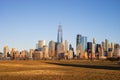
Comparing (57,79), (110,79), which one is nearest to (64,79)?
(57,79)

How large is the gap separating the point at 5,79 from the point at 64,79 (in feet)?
28.2

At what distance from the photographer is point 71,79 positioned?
124ft

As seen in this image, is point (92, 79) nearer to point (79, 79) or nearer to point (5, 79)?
point (79, 79)

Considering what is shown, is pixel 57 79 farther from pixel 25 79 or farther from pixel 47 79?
pixel 25 79

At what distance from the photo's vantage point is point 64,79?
1464 inches

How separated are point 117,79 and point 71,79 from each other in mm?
6808

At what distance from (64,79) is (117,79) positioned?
7884 millimetres

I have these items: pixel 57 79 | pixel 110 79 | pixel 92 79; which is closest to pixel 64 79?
pixel 57 79

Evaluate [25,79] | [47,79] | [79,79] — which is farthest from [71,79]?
[25,79]

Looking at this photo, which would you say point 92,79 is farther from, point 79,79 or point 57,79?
point 57,79

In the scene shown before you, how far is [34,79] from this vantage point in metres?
37.4

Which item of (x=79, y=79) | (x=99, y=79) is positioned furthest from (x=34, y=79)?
(x=99, y=79)

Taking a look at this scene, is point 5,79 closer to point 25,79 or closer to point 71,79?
point 25,79

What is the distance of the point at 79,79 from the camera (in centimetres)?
3778
